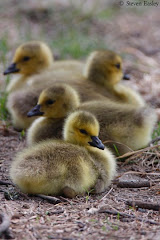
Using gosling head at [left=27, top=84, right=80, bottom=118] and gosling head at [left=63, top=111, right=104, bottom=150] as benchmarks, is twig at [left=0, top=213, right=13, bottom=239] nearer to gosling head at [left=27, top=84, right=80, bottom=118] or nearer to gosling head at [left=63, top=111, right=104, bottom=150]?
gosling head at [left=63, top=111, right=104, bottom=150]

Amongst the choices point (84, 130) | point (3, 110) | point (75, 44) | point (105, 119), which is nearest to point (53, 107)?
point (105, 119)

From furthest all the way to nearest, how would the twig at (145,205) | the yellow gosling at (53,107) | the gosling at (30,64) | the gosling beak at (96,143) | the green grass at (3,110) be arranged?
the gosling at (30,64) → the green grass at (3,110) → the yellow gosling at (53,107) → the gosling beak at (96,143) → the twig at (145,205)

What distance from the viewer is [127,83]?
17.8 ft

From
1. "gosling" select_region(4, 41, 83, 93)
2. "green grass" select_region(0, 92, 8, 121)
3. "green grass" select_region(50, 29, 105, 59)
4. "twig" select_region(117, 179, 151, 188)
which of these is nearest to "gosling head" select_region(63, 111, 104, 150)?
"twig" select_region(117, 179, 151, 188)

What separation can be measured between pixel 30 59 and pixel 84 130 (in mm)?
2151

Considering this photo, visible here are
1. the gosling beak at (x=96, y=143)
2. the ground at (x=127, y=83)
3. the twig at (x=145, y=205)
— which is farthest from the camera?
the gosling beak at (x=96, y=143)

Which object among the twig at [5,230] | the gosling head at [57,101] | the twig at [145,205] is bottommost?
the twig at [145,205]

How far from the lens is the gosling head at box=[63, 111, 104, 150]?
2922 millimetres

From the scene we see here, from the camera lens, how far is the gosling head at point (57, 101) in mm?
3438

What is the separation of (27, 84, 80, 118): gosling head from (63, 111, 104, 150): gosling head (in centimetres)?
44

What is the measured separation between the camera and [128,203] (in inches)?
103

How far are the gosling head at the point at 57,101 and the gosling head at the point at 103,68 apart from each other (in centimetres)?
75

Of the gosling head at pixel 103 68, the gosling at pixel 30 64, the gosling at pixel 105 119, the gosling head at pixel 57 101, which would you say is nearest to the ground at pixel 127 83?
the gosling at pixel 105 119

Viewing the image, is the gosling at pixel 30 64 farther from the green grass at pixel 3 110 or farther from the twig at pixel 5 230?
the twig at pixel 5 230
